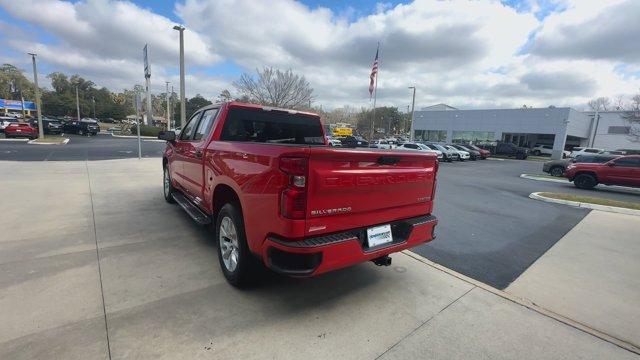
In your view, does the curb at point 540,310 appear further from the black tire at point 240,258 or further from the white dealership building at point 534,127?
the white dealership building at point 534,127

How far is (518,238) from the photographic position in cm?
568

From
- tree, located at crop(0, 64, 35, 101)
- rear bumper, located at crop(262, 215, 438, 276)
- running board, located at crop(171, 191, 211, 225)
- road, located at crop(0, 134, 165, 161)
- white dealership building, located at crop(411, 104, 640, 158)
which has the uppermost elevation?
tree, located at crop(0, 64, 35, 101)

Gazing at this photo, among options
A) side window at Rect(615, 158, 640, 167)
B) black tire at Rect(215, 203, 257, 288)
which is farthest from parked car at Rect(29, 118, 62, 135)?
side window at Rect(615, 158, 640, 167)

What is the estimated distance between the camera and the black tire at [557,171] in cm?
1862

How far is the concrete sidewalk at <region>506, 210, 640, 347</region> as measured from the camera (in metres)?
3.21

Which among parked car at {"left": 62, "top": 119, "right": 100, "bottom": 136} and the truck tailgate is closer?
the truck tailgate

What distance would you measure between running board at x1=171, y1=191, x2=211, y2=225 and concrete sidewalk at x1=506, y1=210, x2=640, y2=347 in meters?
3.70

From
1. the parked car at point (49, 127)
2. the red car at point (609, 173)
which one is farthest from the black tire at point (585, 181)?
the parked car at point (49, 127)

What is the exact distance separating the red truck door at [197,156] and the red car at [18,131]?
100.0ft

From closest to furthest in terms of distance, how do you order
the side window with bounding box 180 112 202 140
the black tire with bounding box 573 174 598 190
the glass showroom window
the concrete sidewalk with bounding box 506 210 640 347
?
1. the concrete sidewalk with bounding box 506 210 640 347
2. the side window with bounding box 180 112 202 140
3. the black tire with bounding box 573 174 598 190
4. the glass showroom window

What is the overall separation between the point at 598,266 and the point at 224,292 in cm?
498

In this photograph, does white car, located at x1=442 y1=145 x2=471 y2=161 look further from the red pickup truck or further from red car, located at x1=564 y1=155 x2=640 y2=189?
the red pickup truck

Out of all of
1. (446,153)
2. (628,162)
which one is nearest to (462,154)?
(446,153)

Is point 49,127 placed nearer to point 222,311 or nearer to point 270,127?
point 270,127
